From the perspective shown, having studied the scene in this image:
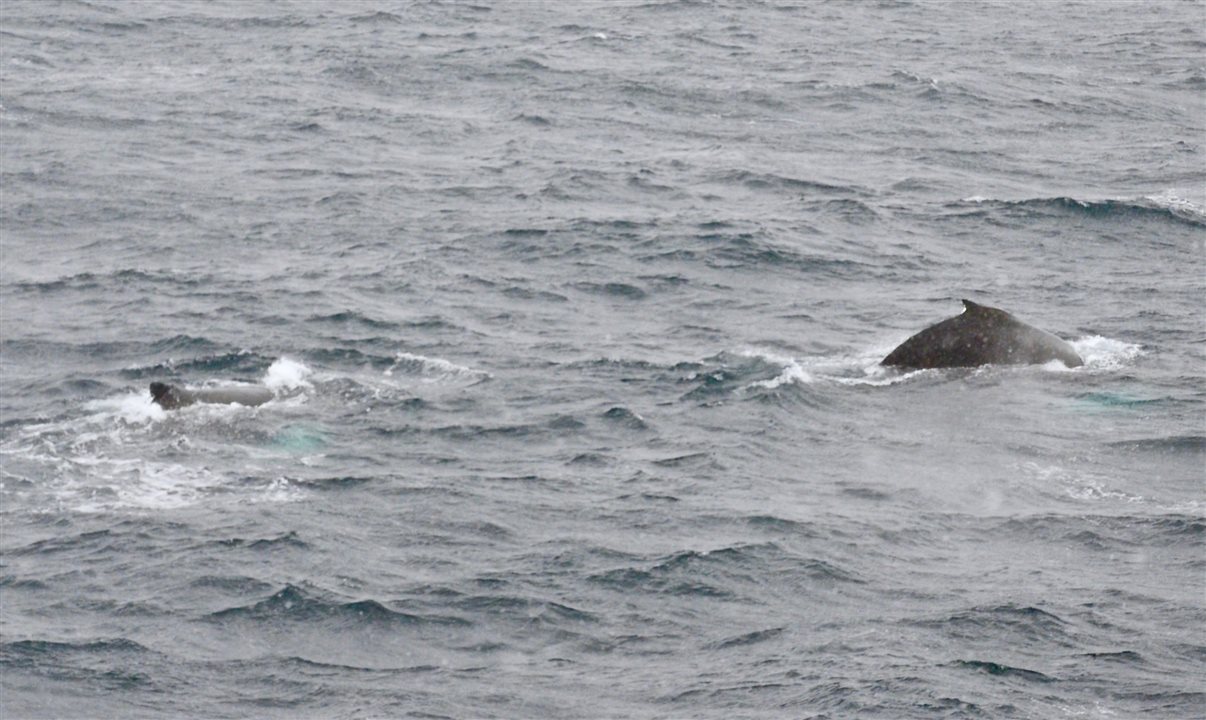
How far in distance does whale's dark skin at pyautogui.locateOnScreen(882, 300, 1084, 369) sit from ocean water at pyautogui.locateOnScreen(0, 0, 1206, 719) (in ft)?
1.98

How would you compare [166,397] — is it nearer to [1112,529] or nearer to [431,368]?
[431,368]

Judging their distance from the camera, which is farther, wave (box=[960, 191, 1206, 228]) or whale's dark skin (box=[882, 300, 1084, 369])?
wave (box=[960, 191, 1206, 228])

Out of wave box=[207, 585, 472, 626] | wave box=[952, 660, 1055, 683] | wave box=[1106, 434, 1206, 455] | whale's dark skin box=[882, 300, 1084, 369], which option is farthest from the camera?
whale's dark skin box=[882, 300, 1084, 369]

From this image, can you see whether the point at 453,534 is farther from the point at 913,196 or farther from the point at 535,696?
the point at 913,196

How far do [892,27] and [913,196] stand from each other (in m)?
24.4

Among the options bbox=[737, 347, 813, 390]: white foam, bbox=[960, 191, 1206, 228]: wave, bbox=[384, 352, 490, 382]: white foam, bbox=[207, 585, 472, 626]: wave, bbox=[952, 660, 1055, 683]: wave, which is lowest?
bbox=[207, 585, 472, 626]: wave

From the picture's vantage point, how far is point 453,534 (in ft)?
108

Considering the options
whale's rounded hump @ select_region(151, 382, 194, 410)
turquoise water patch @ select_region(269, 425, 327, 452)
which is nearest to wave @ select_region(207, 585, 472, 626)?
turquoise water patch @ select_region(269, 425, 327, 452)

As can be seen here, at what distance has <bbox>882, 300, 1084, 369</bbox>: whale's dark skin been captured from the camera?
3953 centimetres

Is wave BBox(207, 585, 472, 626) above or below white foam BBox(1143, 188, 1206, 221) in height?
below

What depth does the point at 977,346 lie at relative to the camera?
39.5 meters

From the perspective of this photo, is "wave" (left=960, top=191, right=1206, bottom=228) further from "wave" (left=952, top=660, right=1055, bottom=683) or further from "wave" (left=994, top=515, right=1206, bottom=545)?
"wave" (left=952, top=660, right=1055, bottom=683)

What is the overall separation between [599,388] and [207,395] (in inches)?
302

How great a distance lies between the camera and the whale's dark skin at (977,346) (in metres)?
39.5
